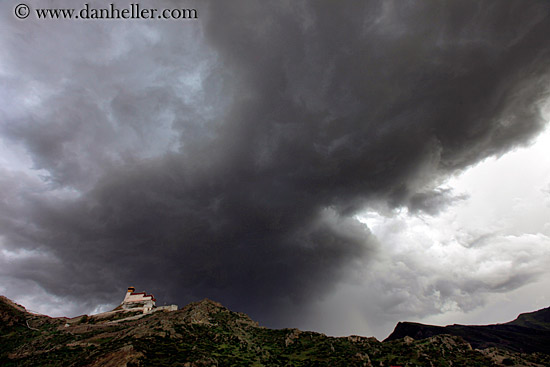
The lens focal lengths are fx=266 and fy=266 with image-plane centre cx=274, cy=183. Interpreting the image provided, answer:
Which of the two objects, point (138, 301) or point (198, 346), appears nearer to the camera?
point (198, 346)

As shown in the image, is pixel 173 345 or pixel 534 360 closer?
pixel 173 345

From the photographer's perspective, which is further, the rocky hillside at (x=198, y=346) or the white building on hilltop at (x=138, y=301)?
the white building on hilltop at (x=138, y=301)

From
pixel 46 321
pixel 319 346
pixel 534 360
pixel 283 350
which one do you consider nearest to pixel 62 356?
pixel 46 321

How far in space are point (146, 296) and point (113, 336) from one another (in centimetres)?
6776

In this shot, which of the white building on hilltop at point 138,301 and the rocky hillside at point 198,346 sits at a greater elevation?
the white building on hilltop at point 138,301

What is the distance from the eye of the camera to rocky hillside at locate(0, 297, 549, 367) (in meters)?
82.2

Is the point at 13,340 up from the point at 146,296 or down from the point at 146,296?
down

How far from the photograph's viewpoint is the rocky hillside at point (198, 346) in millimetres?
82250

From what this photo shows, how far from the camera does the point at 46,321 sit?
408ft

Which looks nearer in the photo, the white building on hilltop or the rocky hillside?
the rocky hillside

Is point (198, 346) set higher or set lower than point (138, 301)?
lower

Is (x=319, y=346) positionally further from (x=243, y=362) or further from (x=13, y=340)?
(x=13, y=340)

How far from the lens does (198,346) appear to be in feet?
309

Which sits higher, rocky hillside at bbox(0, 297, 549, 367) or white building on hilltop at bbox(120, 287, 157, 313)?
white building on hilltop at bbox(120, 287, 157, 313)
